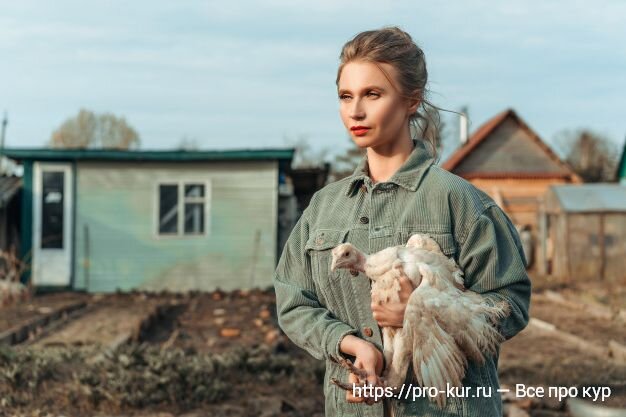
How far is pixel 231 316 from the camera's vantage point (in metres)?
13.6

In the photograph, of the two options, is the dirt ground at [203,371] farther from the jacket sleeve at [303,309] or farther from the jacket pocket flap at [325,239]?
the jacket pocket flap at [325,239]

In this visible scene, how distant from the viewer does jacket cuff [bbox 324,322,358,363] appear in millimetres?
2309

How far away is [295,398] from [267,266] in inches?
447

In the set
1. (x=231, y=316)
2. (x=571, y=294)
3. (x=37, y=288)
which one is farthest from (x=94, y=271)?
(x=571, y=294)

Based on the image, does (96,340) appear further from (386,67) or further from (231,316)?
(386,67)

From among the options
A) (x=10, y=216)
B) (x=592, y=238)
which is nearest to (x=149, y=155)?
(x=10, y=216)

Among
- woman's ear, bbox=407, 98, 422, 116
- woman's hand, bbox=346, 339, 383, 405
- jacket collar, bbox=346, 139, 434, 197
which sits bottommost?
woman's hand, bbox=346, 339, 383, 405

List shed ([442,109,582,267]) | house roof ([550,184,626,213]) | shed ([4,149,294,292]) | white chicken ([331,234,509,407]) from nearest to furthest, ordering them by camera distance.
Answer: white chicken ([331,234,509,407]) < shed ([4,149,294,292]) < house roof ([550,184,626,213]) < shed ([442,109,582,267])

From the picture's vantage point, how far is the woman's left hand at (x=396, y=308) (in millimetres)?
2180

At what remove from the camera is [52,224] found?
707 inches

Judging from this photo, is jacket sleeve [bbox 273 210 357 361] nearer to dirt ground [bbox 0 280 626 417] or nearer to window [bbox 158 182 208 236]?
dirt ground [bbox 0 280 626 417]

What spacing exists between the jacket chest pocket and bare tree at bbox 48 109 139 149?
1677 inches

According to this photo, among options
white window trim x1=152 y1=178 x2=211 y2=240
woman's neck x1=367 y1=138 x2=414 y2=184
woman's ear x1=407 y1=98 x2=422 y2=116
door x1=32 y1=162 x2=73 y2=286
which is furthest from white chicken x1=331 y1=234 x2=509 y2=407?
door x1=32 y1=162 x2=73 y2=286

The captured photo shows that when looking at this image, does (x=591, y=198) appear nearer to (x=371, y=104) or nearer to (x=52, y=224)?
(x=52, y=224)
